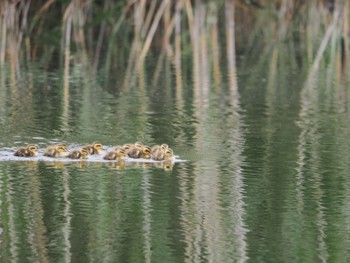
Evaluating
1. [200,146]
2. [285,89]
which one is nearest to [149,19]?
[285,89]

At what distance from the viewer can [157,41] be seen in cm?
1525

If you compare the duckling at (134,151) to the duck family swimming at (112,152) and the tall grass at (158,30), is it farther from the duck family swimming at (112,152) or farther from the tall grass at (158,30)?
the tall grass at (158,30)

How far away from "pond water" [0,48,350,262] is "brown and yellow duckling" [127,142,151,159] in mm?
112

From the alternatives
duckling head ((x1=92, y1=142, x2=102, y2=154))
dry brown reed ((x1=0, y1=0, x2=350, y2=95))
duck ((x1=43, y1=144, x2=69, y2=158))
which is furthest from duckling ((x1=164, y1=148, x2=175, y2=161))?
dry brown reed ((x1=0, y1=0, x2=350, y2=95))

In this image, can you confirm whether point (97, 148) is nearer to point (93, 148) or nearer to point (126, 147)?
point (93, 148)

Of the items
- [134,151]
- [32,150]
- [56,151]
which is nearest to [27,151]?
[32,150]

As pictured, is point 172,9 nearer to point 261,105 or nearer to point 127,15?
point 127,15

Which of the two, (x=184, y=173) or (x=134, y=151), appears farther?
(x=134, y=151)

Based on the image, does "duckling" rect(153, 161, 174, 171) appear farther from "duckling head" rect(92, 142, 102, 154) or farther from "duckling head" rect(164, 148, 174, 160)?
"duckling head" rect(92, 142, 102, 154)

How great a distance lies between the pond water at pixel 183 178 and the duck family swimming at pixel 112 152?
0.22 feet

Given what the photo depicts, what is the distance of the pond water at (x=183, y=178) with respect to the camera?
18.5 feet

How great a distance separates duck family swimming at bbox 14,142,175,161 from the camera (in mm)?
7410

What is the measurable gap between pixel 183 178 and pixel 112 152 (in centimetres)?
59

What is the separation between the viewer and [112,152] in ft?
24.3
